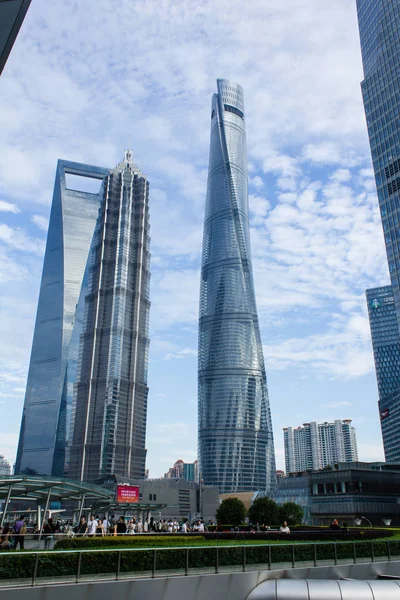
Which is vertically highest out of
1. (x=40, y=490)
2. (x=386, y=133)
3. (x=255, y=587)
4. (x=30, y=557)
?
(x=386, y=133)

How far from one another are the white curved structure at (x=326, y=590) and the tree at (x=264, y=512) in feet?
245

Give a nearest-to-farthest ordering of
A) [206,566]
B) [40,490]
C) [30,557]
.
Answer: [30,557] → [206,566] → [40,490]

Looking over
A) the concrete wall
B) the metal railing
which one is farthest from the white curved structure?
the metal railing

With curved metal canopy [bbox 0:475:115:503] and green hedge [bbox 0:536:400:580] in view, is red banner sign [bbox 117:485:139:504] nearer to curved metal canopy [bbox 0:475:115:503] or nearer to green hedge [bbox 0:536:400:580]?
curved metal canopy [bbox 0:475:115:503]

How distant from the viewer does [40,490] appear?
37.6 metres

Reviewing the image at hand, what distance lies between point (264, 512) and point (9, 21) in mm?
93213

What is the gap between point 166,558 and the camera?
1880 cm

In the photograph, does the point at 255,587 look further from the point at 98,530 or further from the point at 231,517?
the point at 231,517

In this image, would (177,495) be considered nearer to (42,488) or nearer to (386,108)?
(386,108)

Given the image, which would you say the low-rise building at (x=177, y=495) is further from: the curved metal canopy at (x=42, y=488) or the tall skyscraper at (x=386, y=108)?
the curved metal canopy at (x=42, y=488)

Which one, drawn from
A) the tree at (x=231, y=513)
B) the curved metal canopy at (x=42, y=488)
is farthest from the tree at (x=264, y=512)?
the curved metal canopy at (x=42, y=488)

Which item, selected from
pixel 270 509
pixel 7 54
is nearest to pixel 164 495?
pixel 270 509

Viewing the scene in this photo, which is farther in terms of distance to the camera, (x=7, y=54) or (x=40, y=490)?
(x=40, y=490)

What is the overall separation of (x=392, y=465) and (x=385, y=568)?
10663cm
